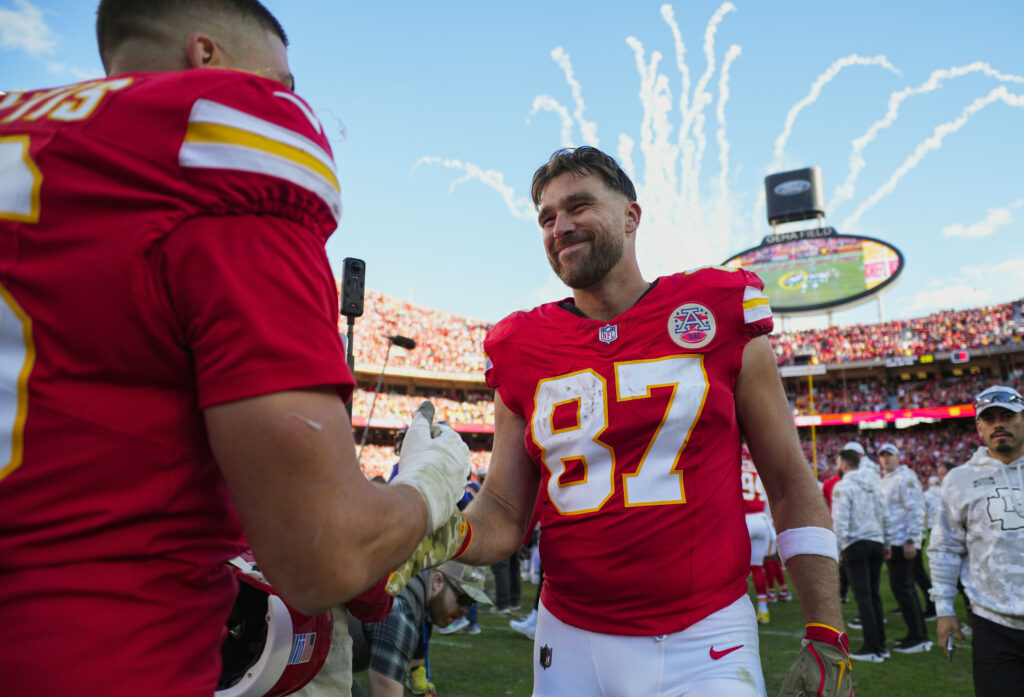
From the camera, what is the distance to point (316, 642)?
154 centimetres

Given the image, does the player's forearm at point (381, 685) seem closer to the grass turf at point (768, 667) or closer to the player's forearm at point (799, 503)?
the grass turf at point (768, 667)

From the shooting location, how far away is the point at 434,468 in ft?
4.39

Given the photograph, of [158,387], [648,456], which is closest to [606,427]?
[648,456]

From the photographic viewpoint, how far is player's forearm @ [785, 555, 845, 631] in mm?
2082

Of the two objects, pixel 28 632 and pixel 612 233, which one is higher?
pixel 612 233

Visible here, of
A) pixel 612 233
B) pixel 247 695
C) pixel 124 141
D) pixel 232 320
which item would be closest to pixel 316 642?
pixel 247 695

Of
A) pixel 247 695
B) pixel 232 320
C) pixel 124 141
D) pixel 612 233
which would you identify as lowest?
pixel 247 695

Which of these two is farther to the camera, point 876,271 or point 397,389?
point 397,389

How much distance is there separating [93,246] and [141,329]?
13 centimetres

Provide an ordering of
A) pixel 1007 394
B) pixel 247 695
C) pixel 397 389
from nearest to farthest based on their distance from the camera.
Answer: pixel 247 695
pixel 1007 394
pixel 397 389

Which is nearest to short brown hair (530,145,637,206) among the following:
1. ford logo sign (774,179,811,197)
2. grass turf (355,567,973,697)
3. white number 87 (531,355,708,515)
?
white number 87 (531,355,708,515)

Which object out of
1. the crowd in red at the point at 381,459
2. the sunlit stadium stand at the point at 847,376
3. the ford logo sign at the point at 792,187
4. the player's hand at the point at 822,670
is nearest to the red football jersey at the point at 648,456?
the player's hand at the point at 822,670

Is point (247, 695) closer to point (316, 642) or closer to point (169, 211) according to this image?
point (316, 642)

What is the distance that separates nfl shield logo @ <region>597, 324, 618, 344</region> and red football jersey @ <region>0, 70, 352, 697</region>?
1.56 meters
